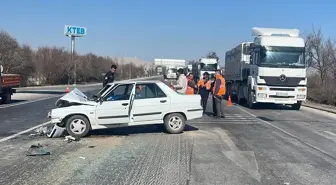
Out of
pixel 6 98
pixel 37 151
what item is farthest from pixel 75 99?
pixel 6 98

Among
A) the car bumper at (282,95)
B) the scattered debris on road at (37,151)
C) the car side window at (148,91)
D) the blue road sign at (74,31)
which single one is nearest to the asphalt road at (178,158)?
the scattered debris on road at (37,151)

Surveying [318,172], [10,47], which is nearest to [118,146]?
[318,172]

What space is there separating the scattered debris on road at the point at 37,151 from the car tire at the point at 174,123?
137 inches

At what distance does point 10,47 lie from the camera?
42688 millimetres

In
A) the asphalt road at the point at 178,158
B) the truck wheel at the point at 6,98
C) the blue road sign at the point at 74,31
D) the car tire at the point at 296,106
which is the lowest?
the asphalt road at the point at 178,158

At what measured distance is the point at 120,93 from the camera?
1093 cm

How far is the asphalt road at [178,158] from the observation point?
6.52 m

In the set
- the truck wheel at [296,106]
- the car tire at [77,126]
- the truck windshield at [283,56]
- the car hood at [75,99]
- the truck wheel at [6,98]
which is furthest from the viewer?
the truck wheel at [6,98]

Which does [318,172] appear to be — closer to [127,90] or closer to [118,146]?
[118,146]

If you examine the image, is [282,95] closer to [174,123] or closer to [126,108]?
[174,123]

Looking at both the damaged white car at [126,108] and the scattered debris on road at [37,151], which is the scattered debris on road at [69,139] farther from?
the scattered debris on road at [37,151]

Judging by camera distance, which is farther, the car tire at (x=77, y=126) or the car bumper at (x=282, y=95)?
the car bumper at (x=282, y=95)

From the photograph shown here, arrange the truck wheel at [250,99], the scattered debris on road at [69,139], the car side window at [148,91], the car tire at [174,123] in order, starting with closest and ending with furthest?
the scattered debris on road at [69,139], the car side window at [148,91], the car tire at [174,123], the truck wheel at [250,99]

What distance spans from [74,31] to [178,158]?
211ft
